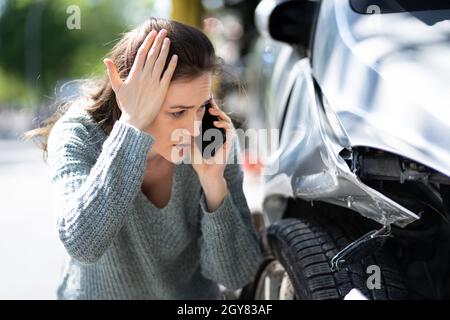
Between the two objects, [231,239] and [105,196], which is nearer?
[105,196]

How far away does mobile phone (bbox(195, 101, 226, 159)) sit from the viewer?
2.38 m

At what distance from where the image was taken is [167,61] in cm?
216

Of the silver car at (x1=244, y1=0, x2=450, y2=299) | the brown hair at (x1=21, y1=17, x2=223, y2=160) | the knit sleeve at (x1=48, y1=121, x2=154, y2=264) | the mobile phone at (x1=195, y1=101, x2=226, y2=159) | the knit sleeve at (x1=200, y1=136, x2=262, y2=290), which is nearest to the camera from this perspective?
the silver car at (x1=244, y1=0, x2=450, y2=299)

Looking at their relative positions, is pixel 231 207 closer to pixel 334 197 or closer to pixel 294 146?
pixel 294 146

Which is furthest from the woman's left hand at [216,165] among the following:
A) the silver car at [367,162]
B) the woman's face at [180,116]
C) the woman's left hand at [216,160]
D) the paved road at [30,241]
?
the paved road at [30,241]

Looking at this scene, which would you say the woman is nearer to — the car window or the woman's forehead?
the woman's forehead

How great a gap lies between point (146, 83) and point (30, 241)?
5231mm

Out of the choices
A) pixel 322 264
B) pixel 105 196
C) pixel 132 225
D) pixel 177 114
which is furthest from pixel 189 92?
pixel 322 264

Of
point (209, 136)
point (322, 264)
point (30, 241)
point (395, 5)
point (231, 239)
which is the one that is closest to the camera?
point (322, 264)

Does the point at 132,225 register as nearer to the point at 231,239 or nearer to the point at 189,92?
the point at 231,239

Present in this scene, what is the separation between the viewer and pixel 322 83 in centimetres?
231

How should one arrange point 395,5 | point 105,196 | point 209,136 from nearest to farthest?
point 105,196, point 395,5, point 209,136

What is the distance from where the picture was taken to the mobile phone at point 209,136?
2377 mm

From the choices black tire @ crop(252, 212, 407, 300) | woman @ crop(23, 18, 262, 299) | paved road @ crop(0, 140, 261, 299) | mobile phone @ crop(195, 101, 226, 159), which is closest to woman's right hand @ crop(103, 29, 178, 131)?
woman @ crop(23, 18, 262, 299)
